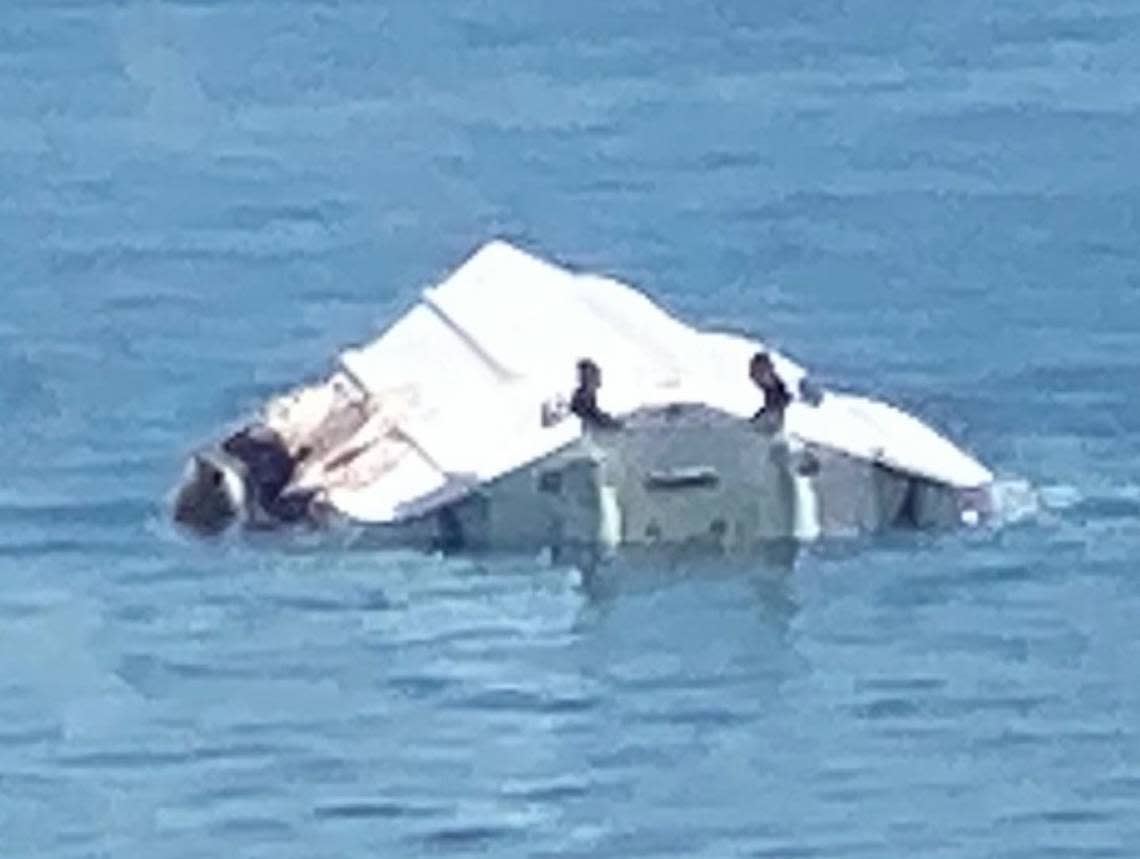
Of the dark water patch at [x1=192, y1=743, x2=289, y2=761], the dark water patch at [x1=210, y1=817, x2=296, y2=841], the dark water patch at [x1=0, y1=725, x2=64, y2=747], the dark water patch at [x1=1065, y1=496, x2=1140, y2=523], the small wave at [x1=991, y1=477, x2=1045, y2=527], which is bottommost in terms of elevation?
the dark water patch at [x1=0, y1=725, x2=64, y2=747]

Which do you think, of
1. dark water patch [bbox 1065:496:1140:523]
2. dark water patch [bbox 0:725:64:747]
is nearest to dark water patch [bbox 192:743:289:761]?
dark water patch [bbox 0:725:64:747]

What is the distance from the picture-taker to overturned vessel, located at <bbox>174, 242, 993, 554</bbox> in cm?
9344

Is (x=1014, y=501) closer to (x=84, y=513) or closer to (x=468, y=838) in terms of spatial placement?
(x=84, y=513)

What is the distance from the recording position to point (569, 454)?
93125mm

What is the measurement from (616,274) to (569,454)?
21169 millimetres

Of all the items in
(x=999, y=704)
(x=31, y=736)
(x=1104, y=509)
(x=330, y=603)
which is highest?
(x=1104, y=509)

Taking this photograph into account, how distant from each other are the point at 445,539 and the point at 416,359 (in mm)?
5790

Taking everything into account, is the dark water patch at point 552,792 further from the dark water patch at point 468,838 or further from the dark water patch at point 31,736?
the dark water patch at point 31,736

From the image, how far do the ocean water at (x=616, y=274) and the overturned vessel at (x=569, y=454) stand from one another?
1.49 feet

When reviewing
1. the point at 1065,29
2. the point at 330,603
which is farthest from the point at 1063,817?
the point at 1065,29

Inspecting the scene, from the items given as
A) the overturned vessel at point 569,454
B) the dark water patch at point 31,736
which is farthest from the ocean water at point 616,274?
the overturned vessel at point 569,454

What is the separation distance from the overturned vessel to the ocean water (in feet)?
1.49

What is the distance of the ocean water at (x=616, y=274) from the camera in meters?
85.7

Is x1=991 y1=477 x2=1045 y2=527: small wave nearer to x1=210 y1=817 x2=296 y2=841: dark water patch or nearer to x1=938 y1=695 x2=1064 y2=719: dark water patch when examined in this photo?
x1=938 y1=695 x2=1064 y2=719: dark water patch
